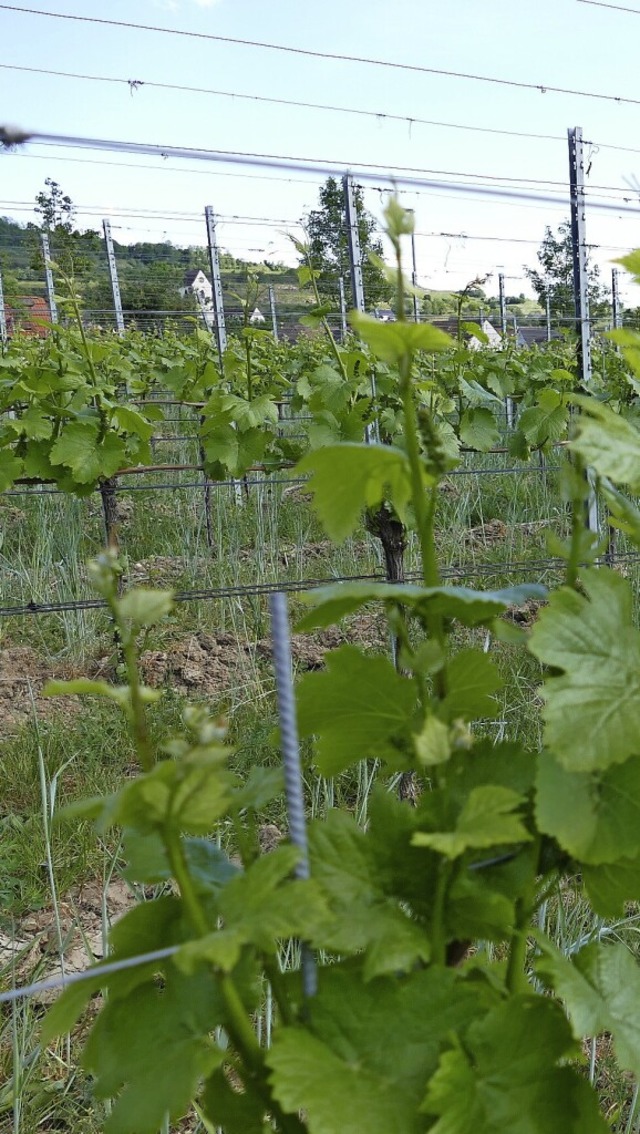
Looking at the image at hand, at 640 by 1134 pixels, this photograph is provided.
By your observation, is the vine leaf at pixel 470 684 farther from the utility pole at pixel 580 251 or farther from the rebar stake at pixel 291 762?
the utility pole at pixel 580 251

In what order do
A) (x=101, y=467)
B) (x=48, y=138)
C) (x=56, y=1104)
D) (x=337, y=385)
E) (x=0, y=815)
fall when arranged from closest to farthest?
(x=56, y=1104), (x=48, y=138), (x=0, y=815), (x=337, y=385), (x=101, y=467)

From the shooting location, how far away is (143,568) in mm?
4082

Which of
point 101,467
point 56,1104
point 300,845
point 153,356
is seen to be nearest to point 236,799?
point 300,845

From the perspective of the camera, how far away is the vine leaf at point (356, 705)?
1.81 feet

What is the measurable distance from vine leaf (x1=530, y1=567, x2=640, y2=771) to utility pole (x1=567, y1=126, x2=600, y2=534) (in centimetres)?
257

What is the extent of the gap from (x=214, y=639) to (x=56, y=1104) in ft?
6.45

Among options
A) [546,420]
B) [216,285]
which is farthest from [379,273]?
[216,285]

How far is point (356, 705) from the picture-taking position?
0.56 metres

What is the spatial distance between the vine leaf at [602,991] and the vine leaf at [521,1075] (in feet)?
0.06

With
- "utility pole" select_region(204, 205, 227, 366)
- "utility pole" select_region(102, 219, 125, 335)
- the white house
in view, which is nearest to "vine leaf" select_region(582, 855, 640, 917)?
"utility pole" select_region(204, 205, 227, 366)

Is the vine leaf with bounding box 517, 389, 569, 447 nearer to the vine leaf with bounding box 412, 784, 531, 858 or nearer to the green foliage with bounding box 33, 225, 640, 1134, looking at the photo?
the green foliage with bounding box 33, 225, 640, 1134

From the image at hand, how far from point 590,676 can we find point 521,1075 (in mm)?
212

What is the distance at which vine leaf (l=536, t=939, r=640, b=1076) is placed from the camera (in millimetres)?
497

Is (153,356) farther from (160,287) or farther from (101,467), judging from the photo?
(160,287)
